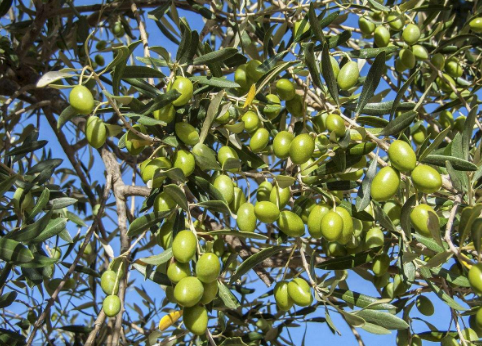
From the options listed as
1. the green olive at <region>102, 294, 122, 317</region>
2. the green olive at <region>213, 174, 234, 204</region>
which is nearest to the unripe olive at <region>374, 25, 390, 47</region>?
the green olive at <region>213, 174, 234, 204</region>

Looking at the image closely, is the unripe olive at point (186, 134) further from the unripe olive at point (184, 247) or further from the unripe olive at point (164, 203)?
the unripe olive at point (184, 247)

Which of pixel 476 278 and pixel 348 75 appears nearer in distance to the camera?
pixel 476 278

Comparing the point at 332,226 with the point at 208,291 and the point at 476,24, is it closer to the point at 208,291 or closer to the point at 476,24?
the point at 208,291

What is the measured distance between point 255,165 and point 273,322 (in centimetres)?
108

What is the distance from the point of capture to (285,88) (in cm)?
146

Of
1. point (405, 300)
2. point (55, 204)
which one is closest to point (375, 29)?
point (405, 300)

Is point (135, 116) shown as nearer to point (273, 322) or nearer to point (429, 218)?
point (429, 218)

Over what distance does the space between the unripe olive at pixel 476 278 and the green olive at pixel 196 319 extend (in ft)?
2.01

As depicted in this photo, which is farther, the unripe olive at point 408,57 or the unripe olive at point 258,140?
the unripe olive at point 408,57

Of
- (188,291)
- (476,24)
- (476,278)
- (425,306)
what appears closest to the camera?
(476,278)

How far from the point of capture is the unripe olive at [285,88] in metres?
1.46

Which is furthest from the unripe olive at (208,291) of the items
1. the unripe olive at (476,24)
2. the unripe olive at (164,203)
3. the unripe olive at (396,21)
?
the unripe olive at (476,24)

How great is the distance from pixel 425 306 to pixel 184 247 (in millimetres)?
995

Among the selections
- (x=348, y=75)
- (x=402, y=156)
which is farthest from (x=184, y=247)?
(x=348, y=75)
